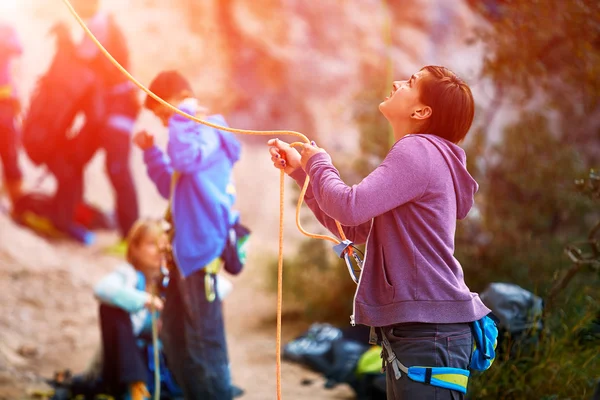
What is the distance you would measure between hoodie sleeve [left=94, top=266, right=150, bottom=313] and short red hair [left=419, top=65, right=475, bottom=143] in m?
2.18

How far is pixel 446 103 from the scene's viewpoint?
1.86 meters

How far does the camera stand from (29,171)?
15.4 ft

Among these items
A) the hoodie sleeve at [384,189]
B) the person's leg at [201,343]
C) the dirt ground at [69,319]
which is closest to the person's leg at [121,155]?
the dirt ground at [69,319]

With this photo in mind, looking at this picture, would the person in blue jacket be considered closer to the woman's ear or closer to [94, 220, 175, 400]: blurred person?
[94, 220, 175, 400]: blurred person

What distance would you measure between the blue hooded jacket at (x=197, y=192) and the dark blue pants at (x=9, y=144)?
2.09 metres

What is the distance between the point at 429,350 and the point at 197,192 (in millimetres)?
1501

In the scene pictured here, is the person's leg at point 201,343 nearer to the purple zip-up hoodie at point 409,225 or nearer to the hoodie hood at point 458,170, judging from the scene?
the purple zip-up hoodie at point 409,225

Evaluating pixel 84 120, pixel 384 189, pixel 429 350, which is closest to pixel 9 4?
pixel 84 120

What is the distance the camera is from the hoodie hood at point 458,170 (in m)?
1.83

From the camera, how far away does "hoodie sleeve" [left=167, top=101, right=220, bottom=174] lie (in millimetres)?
2900

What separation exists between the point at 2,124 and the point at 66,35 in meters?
0.76

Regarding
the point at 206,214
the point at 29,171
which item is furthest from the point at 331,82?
the point at 206,214

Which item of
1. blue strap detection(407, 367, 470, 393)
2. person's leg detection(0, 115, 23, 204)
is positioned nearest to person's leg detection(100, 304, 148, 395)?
person's leg detection(0, 115, 23, 204)

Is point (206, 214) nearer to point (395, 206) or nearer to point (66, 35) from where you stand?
point (395, 206)
